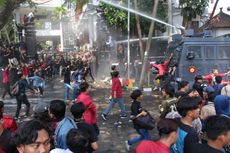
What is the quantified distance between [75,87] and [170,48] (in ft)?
12.9

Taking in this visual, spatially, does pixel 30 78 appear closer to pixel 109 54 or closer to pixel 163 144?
pixel 109 54

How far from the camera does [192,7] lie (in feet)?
84.3

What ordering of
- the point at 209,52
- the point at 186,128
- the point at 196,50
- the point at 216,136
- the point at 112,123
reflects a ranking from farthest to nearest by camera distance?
1. the point at 209,52
2. the point at 196,50
3. the point at 112,123
4. the point at 186,128
5. the point at 216,136

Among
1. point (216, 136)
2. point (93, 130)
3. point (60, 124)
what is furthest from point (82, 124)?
point (216, 136)

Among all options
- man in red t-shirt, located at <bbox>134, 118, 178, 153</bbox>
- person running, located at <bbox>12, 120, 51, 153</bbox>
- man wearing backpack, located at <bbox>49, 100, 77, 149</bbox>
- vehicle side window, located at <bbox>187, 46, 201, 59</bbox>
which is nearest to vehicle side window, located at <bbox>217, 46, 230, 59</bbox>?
vehicle side window, located at <bbox>187, 46, 201, 59</bbox>

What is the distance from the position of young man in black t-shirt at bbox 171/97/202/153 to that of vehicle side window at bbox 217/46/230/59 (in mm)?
9992

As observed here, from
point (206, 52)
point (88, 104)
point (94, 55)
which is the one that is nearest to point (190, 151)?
point (88, 104)

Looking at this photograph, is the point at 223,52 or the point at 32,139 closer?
the point at 32,139

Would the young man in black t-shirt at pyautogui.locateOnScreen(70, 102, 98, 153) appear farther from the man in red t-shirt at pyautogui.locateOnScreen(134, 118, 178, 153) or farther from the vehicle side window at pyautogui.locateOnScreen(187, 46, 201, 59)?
the vehicle side window at pyautogui.locateOnScreen(187, 46, 201, 59)

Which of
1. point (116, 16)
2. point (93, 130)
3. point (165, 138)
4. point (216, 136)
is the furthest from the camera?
point (116, 16)

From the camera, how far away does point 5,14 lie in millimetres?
7551

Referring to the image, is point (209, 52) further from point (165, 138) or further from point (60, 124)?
point (165, 138)

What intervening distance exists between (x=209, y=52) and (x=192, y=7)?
40.3 ft

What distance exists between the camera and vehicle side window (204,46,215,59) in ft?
45.9
